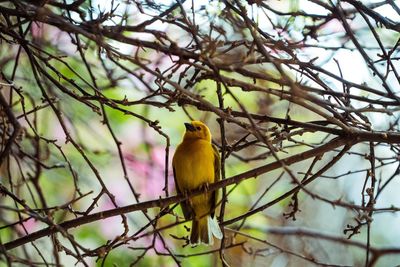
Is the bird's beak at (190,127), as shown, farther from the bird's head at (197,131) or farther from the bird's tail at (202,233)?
the bird's tail at (202,233)

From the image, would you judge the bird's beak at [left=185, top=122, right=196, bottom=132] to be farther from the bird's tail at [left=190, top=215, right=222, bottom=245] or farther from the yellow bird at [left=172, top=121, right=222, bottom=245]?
the bird's tail at [left=190, top=215, right=222, bottom=245]

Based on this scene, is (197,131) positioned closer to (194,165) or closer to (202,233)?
(194,165)

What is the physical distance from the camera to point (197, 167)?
→ 8.77ft

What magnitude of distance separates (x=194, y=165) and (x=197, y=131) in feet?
0.52

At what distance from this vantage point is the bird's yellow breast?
2.68m

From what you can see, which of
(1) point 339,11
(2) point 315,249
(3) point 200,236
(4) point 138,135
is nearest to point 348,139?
(1) point 339,11

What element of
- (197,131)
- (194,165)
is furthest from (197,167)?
(197,131)

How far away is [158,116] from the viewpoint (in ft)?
13.5

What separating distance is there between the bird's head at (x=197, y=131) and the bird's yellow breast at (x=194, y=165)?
0.07 feet

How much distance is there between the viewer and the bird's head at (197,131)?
275 centimetres

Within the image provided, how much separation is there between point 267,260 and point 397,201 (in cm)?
85

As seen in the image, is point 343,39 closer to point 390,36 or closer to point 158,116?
point 390,36

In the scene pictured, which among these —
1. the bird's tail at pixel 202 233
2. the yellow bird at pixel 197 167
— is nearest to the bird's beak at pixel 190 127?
the yellow bird at pixel 197 167

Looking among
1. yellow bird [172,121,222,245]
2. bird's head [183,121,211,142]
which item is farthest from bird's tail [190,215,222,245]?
bird's head [183,121,211,142]
